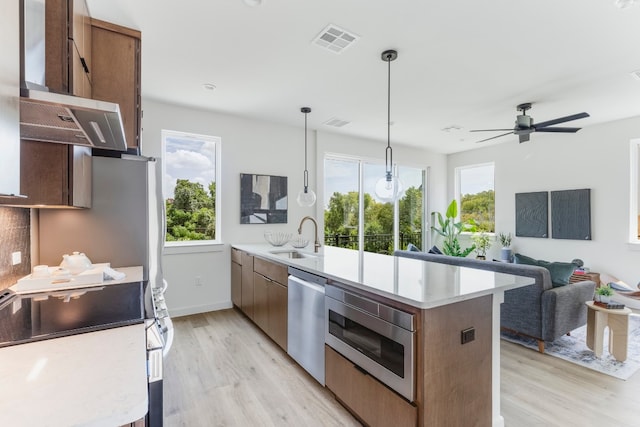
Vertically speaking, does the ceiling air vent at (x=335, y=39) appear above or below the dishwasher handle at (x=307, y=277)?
above

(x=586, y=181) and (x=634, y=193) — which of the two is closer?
(x=634, y=193)

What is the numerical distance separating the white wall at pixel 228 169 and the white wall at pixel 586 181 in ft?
11.1

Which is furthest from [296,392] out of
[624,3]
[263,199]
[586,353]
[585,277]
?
[585,277]

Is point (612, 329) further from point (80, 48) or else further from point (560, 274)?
point (80, 48)

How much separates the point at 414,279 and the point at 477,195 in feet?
18.0

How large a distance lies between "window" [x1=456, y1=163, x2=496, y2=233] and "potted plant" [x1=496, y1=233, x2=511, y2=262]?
24 cm

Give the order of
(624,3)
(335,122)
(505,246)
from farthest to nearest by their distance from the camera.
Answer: (505,246)
(335,122)
(624,3)

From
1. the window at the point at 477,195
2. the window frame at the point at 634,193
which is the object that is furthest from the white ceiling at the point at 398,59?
the window at the point at 477,195

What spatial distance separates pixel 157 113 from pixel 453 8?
11.4 feet

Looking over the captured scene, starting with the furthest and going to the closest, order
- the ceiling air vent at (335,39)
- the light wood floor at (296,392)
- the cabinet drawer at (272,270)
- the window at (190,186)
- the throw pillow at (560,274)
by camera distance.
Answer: the window at (190,186) < the throw pillow at (560,274) < the cabinet drawer at (272,270) < the ceiling air vent at (335,39) < the light wood floor at (296,392)

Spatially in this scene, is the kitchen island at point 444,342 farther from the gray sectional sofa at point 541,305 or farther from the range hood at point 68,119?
the range hood at point 68,119

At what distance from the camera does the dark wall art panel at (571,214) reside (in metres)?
4.80

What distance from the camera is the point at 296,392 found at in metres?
2.31

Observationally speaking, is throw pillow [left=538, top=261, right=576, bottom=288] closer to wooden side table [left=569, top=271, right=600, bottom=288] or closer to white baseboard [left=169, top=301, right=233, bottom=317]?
wooden side table [left=569, top=271, right=600, bottom=288]
